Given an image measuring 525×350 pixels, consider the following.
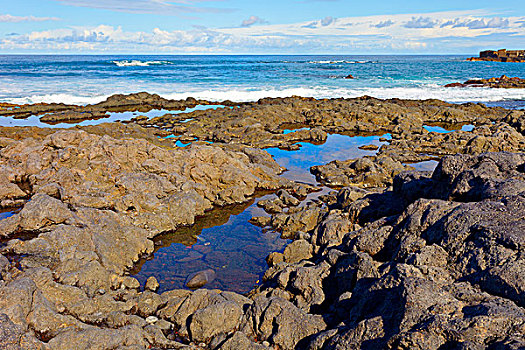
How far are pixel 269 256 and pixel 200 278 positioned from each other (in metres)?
2.00

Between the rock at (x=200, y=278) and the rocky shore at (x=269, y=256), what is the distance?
0.96m

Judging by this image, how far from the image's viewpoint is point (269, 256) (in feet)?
34.5

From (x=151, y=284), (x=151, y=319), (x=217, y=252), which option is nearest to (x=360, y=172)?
(x=217, y=252)

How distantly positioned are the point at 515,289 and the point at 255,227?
342 inches

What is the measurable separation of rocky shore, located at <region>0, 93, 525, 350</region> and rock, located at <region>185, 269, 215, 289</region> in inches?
37.9

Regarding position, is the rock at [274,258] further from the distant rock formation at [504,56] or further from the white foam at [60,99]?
the distant rock formation at [504,56]

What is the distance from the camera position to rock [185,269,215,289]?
9484 mm

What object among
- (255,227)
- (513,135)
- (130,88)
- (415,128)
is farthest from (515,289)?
(130,88)

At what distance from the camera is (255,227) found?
1295cm

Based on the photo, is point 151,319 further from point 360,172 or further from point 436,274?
point 360,172

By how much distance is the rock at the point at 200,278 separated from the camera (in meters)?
9.48

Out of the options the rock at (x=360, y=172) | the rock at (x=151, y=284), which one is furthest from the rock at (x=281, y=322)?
the rock at (x=360, y=172)

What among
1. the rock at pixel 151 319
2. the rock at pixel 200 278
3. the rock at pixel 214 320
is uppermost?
the rock at pixel 214 320

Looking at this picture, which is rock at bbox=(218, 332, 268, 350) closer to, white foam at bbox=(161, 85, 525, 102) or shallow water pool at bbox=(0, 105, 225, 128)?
shallow water pool at bbox=(0, 105, 225, 128)
